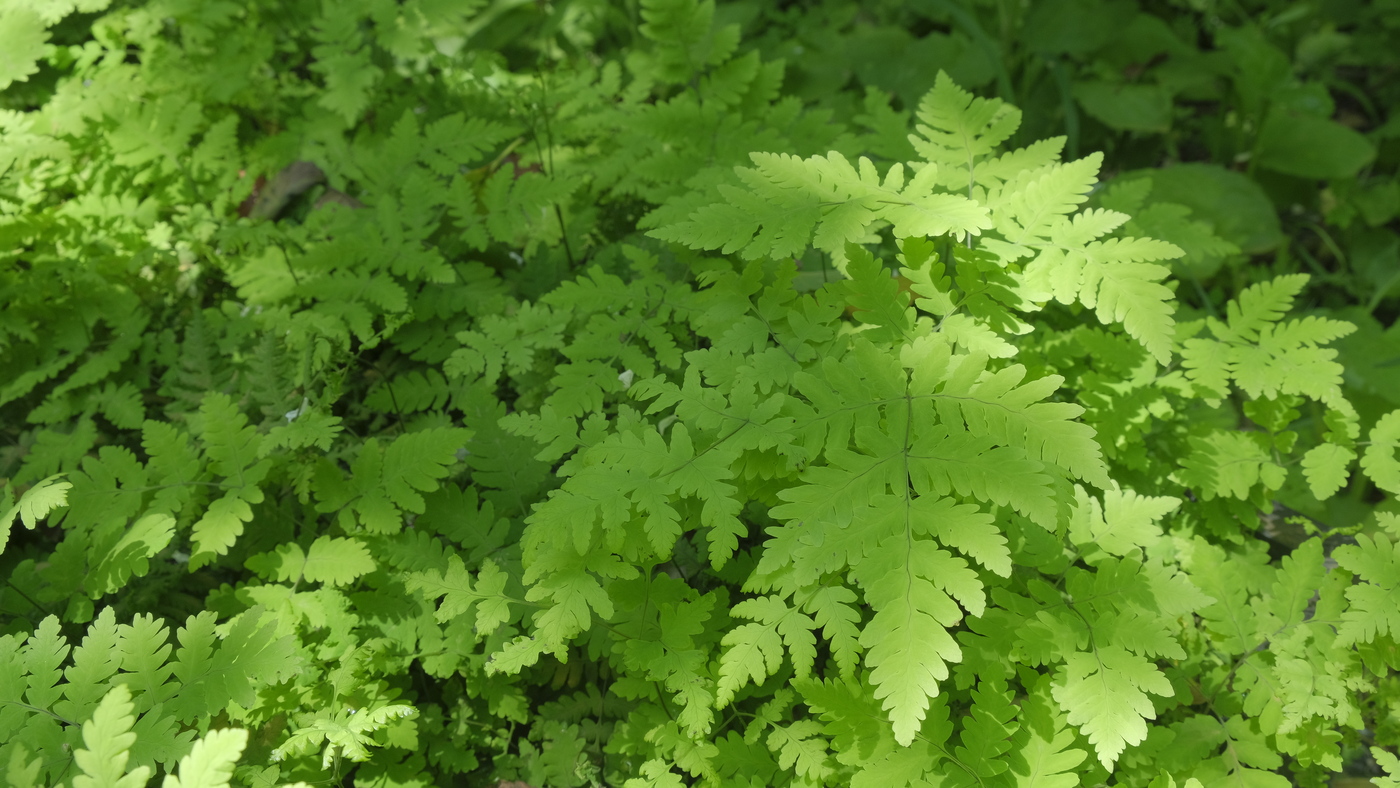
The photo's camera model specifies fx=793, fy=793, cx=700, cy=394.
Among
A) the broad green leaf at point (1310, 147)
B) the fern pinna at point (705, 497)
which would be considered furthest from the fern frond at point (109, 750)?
the broad green leaf at point (1310, 147)

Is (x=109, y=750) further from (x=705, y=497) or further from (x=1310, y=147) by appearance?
(x=1310, y=147)

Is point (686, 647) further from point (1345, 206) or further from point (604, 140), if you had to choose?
point (1345, 206)

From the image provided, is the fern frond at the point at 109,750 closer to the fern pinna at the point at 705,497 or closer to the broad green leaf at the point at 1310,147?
the fern pinna at the point at 705,497

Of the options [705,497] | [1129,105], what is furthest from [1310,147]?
[705,497]

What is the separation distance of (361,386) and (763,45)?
273 centimetres

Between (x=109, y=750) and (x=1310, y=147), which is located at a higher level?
(x=109, y=750)

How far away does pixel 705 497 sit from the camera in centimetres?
160

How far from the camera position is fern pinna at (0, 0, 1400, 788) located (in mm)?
1587

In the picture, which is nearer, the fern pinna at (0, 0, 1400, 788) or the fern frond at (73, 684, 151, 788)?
the fern frond at (73, 684, 151, 788)

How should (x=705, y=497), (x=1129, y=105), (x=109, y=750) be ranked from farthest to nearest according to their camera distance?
(x=1129, y=105) → (x=705, y=497) → (x=109, y=750)

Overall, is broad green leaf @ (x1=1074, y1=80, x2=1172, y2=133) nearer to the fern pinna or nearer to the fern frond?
the fern pinna

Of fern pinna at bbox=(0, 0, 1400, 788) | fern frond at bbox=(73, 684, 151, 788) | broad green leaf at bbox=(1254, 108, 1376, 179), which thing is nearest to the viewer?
fern frond at bbox=(73, 684, 151, 788)

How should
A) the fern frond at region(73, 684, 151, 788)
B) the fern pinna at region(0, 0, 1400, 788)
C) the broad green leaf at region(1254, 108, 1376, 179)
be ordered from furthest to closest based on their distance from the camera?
the broad green leaf at region(1254, 108, 1376, 179)
the fern pinna at region(0, 0, 1400, 788)
the fern frond at region(73, 684, 151, 788)

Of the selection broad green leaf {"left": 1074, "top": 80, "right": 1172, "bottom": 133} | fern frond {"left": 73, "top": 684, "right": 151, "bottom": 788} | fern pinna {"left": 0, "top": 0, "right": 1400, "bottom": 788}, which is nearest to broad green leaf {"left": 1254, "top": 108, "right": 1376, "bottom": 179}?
broad green leaf {"left": 1074, "top": 80, "right": 1172, "bottom": 133}
